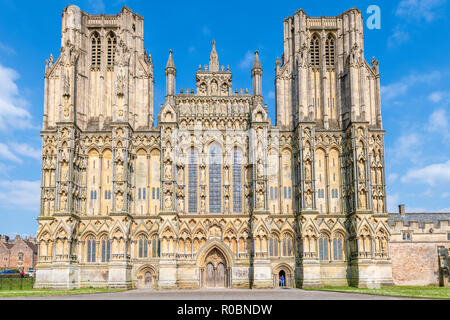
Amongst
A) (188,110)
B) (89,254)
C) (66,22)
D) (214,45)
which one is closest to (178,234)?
(89,254)

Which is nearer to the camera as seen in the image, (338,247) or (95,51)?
(338,247)

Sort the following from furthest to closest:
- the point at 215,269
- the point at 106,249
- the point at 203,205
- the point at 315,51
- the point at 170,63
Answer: the point at 315,51 < the point at 170,63 < the point at 203,205 < the point at 215,269 < the point at 106,249

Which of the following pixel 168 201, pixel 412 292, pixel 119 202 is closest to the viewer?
pixel 412 292

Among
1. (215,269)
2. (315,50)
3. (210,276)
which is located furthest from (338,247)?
(315,50)

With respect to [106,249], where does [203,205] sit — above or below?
above

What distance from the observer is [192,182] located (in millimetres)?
52125

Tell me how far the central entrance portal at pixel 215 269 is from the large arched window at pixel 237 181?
514 cm

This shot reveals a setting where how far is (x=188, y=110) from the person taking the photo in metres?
53.5

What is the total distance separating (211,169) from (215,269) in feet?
35.3

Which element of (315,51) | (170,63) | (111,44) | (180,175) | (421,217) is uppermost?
(111,44)

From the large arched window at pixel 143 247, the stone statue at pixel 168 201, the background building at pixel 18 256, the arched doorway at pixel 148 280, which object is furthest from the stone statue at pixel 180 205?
the background building at pixel 18 256

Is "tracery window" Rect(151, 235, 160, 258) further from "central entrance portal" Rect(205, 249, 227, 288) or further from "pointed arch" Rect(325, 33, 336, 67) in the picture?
"pointed arch" Rect(325, 33, 336, 67)

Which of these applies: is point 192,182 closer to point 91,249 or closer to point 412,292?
point 91,249

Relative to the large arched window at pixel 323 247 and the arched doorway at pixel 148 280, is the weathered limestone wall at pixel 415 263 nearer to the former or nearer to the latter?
the large arched window at pixel 323 247
